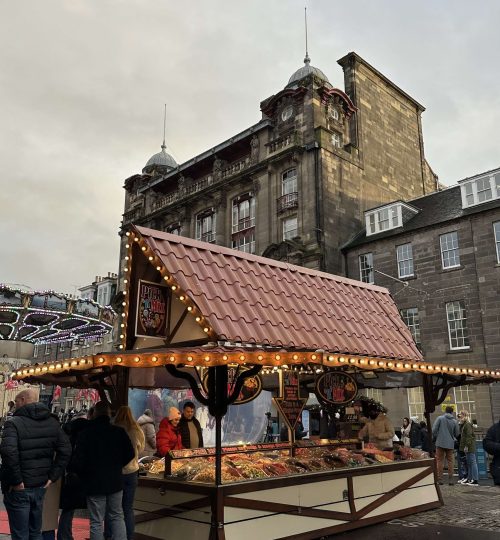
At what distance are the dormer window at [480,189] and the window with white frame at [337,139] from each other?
8255mm

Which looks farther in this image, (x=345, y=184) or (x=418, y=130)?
(x=418, y=130)

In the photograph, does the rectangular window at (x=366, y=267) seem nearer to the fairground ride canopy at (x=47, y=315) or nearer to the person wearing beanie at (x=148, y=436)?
the fairground ride canopy at (x=47, y=315)

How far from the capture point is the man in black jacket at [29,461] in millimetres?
5613

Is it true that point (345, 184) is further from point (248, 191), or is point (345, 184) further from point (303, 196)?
point (248, 191)

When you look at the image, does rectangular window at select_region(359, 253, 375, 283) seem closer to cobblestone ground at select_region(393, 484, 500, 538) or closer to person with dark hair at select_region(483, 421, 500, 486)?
cobblestone ground at select_region(393, 484, 500, 538)

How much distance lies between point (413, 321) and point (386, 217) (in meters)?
6.00

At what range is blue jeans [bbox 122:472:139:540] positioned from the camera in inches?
267

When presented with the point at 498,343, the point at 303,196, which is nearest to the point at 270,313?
the point at 498,343

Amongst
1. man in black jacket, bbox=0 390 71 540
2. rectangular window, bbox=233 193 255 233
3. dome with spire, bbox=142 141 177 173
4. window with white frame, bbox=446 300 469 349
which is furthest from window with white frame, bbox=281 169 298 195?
man in black jacket, bbox=0 390 71 540

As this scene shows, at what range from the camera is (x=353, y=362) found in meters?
7.77

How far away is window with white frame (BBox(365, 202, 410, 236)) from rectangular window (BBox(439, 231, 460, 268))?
2.95 meters

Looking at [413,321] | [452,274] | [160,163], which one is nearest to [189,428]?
[413,321]

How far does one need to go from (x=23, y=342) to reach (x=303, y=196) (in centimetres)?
1799

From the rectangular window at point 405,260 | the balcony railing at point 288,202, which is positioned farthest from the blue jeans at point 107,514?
the balcony railing at point 288,202
